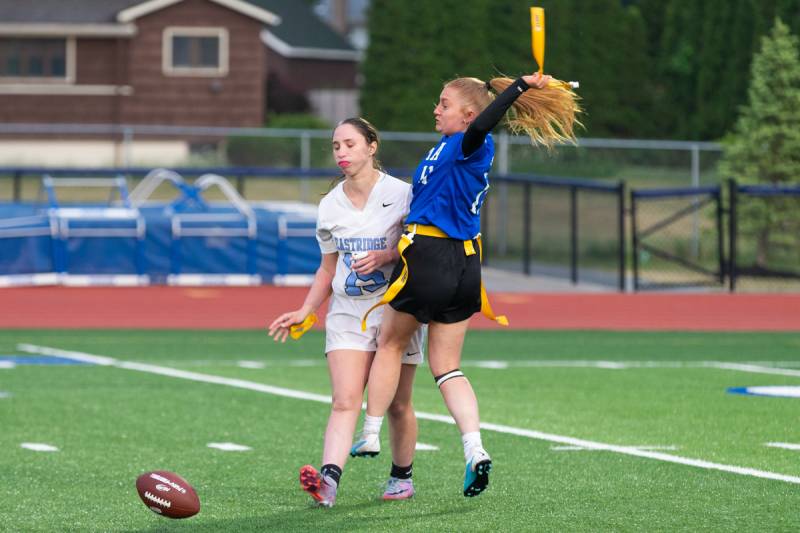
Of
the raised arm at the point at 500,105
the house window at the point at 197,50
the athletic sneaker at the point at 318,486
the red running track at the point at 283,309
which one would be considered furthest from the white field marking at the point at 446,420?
the house window at the point at 197,50

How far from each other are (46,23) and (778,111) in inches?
932

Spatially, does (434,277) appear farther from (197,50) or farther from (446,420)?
(197,50)

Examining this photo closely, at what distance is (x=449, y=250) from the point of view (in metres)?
7.69

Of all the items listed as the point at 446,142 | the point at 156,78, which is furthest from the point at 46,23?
the point at 446,142

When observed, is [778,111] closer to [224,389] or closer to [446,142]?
[224,389]

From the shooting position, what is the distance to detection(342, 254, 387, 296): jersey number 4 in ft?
25.8

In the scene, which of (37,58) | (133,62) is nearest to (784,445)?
(133,62)

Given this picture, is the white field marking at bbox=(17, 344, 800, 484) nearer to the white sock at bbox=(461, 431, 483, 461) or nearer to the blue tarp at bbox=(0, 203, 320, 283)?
the white sock at bbox=(461, 431, 483, 461)

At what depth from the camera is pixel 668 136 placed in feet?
146

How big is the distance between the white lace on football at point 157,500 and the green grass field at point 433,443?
16 centimetres

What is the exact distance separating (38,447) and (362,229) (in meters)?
3.17

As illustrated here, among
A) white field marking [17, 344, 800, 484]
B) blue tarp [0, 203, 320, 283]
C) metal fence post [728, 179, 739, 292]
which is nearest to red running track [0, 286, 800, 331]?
blue tarp [0, 203, 320, 283]

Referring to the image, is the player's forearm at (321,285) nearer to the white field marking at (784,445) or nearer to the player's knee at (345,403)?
the player's knee at (345,403)

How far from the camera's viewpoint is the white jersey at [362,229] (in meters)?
7.87
